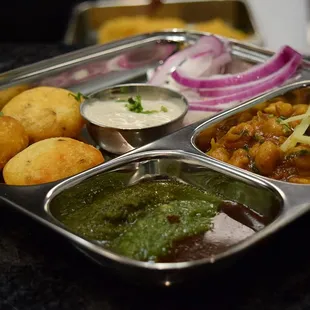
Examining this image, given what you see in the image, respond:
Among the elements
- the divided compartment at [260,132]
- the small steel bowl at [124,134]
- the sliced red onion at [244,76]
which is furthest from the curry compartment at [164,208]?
the sliced red onion at [244,76]

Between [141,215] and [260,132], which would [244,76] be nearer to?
[260,132]

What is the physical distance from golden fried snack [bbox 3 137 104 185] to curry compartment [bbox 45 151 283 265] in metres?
0.14

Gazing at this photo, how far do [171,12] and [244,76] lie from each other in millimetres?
2328

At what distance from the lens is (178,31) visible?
3.06 m

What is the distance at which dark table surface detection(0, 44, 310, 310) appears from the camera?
1.33 m

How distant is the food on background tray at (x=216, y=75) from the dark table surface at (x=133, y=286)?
3.11ft

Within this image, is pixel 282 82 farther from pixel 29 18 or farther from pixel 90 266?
pixel 29 18

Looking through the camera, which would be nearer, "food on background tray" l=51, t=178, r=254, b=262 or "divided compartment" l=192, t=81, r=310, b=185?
"food on background tray" l=51, t=178, r=254, b=262

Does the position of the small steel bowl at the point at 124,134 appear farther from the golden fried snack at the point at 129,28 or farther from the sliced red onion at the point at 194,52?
the golden fried snack at the point at 129,28

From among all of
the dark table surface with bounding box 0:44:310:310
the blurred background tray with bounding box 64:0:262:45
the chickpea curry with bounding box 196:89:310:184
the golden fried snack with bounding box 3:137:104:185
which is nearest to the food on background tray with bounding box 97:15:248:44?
the blurred background tray with bounding box 64:0:262:45

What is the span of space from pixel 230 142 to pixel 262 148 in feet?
0.60

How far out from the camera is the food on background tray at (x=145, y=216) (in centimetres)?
137

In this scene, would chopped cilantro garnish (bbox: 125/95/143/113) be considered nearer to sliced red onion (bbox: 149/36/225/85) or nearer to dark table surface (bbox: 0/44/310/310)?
sliced red onion (bbox: 149/36/225/85)

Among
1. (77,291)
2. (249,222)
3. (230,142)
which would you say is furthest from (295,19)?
(77,291)
